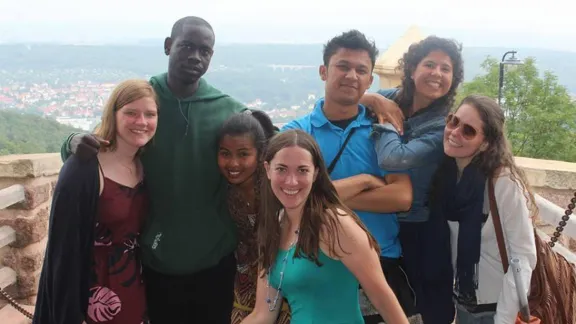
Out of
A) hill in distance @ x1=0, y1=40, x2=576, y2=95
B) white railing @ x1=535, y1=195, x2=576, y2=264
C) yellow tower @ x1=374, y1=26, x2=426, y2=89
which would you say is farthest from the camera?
hill in distance @ x1=0, y1=40, x2=576, y2=95

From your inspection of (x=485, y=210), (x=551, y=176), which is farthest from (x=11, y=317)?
(x=551, y=176)

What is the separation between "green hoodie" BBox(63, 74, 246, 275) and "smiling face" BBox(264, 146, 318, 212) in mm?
632

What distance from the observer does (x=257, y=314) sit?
7.09ft

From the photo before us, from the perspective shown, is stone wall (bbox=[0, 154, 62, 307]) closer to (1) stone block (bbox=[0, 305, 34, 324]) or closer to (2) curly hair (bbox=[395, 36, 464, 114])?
(1) stone block (bbox=[0, 305, 34, 324])

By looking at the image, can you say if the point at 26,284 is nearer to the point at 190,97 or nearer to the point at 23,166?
the point at 23,166

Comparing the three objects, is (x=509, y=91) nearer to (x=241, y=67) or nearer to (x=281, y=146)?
(x=241, y=67)

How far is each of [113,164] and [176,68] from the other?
53 centimetres

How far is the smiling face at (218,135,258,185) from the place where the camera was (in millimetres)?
2518

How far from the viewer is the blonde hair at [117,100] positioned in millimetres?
2295

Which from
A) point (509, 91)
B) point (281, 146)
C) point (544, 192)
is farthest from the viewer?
point (509, 91)

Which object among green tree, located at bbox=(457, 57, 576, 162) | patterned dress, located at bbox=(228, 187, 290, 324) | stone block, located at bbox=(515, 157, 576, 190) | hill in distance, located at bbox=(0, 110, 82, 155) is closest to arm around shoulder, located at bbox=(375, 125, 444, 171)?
patterned dress, located at bbox=(228, 187, 290, 324)

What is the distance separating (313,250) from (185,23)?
126 centimetres

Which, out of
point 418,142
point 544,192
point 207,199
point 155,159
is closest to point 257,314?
point 207,199

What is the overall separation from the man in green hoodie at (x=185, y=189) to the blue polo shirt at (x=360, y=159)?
492 mm
